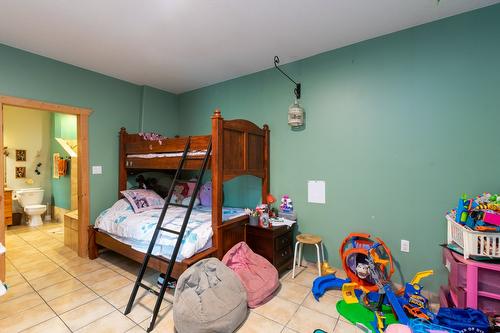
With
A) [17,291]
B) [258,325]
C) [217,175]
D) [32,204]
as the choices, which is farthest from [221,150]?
[32,204]

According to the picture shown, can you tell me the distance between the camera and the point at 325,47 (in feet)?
8.96

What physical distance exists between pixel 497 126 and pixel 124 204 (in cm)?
416

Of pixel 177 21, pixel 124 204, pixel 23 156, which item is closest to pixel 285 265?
pixel 124 204

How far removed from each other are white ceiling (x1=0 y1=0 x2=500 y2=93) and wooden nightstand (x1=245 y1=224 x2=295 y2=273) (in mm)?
2130

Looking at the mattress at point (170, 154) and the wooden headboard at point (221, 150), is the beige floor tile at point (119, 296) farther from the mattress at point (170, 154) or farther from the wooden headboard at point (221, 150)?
the mattress at point (170, 154)

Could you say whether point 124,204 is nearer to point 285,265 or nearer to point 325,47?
point 285,265

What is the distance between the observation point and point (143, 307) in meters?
2.14

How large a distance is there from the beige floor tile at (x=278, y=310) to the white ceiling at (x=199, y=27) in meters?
2.68

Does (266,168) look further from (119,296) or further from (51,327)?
(51,327)

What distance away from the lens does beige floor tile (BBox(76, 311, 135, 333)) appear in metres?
1.84

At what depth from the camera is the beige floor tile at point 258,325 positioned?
1.84 m

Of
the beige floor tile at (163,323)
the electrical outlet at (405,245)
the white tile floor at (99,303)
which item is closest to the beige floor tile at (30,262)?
the white tile floor at (99,303)

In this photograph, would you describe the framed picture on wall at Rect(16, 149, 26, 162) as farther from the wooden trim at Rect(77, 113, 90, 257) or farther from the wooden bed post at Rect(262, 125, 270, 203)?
the wooden bed post at Rect(262, 125, 270, 203)

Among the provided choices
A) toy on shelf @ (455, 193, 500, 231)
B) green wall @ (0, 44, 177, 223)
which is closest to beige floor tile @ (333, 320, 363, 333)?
toy on shelf @ (455, 193, 500, 231)
